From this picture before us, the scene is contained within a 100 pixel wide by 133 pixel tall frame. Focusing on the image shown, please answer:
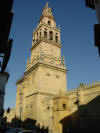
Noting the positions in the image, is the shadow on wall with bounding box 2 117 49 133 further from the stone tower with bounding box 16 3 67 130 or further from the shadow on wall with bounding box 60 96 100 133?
the shadow on wall with bounding box 60 96 100 133

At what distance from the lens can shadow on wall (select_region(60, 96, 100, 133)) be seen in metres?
17.9

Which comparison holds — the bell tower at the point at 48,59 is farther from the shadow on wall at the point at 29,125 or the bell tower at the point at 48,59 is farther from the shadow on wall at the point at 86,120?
the shadow on wall at the point at 86,120

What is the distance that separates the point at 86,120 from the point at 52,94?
12572 millimetres

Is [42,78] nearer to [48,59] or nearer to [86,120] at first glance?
Answer: [48,59]

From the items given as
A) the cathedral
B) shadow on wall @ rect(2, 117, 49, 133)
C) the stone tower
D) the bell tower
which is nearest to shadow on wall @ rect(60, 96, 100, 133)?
the cathedral

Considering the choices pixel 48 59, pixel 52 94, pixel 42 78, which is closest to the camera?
pixel 52 94

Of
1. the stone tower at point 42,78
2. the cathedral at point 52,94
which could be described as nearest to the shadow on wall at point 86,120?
the cathedral at point 52,94

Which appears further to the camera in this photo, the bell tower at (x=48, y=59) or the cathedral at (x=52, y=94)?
the bell tower at (x=48, y=59)

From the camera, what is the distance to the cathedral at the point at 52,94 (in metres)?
19.7

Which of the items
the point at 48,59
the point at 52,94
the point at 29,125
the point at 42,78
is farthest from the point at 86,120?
the point at 48,59

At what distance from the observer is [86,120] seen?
19.0m

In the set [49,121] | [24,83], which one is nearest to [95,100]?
[49,121]

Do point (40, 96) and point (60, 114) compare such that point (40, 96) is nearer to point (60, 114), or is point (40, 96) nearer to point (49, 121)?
point (49, 121)

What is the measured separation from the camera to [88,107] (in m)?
19.5
